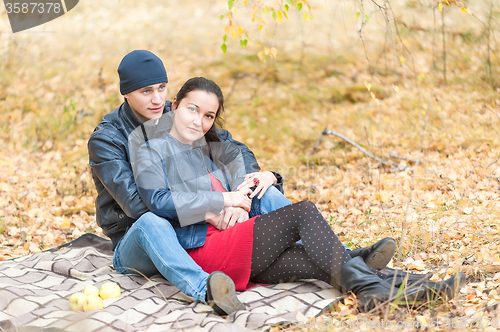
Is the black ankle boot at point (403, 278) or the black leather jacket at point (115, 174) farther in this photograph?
the black leather jacket at point (115, 174)

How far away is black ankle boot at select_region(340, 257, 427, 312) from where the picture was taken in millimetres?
2145

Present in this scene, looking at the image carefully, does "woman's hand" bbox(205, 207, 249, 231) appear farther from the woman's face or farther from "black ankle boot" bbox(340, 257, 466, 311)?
"black ankle boot" bbox(340, 257, 466, 311)

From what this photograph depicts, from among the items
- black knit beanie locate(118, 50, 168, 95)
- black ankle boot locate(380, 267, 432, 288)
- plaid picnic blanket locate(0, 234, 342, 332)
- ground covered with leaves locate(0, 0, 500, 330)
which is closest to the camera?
plaid picnic blanket locate(0, 234, 342, 332)

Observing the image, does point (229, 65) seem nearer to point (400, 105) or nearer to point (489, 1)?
point (400, 105)

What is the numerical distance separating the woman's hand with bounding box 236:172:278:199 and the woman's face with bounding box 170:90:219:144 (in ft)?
1.37

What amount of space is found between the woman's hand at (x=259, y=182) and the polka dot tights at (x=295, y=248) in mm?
313

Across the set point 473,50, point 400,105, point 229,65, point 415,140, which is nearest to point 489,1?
point 473,50

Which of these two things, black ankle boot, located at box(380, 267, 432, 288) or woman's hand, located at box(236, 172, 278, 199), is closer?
black ankle boot, located at box(380, 267, 432, 288)

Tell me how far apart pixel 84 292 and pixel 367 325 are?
1.49 meters

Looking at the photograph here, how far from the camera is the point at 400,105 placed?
261 inches

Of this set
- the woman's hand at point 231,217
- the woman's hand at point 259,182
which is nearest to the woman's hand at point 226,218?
the woman's hand at point 231,217

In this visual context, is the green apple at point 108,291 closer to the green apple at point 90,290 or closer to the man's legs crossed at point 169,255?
the green apple at point 90,290

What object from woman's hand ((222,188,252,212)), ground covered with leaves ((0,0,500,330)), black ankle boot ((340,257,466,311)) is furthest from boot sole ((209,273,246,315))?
black ankle boot ((340,257,466,311))

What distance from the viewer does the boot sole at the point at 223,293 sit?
222cm
